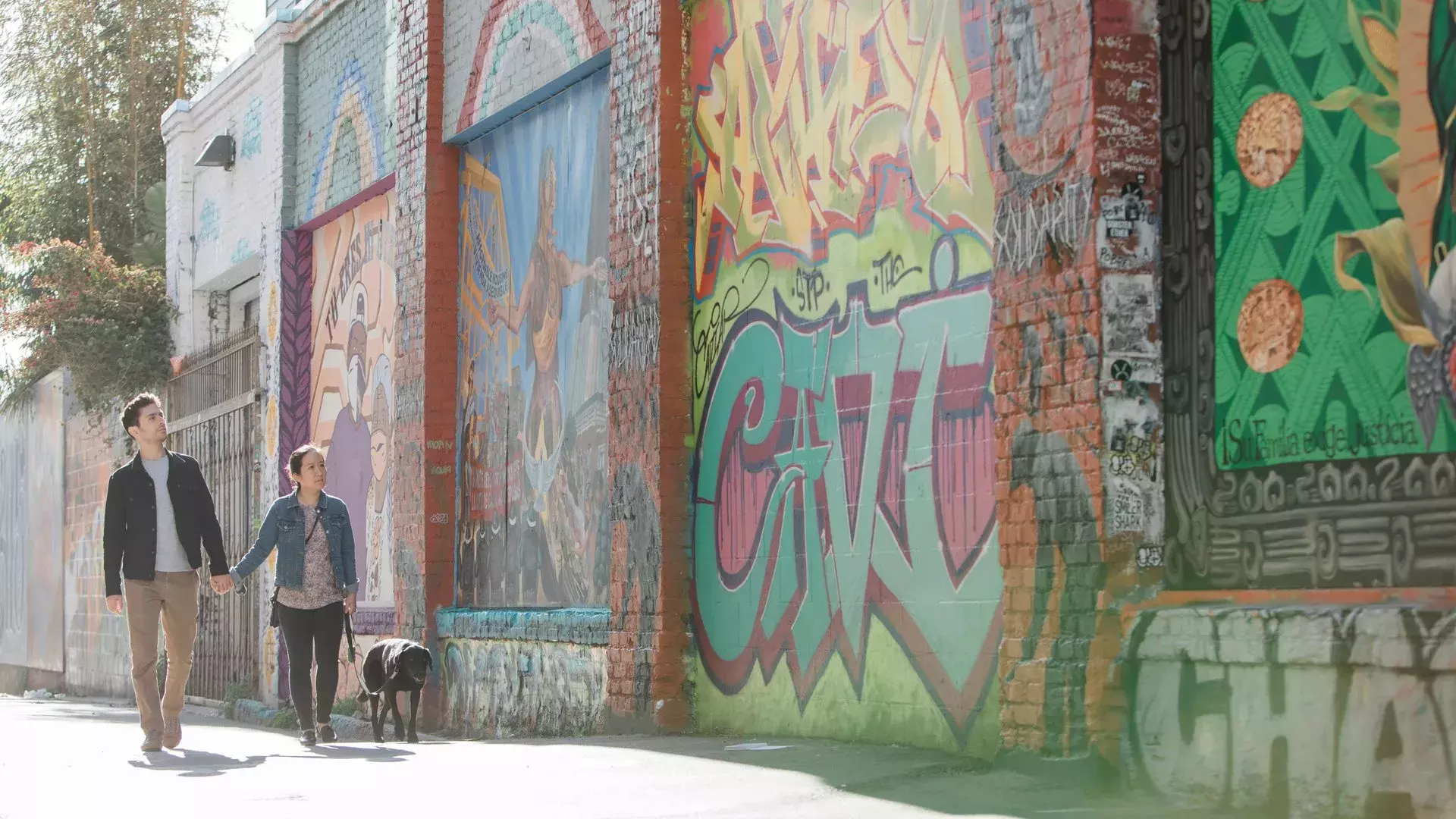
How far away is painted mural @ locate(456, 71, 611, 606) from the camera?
11.9 metres

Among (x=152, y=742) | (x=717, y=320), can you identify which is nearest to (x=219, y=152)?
(x=152, y=742)

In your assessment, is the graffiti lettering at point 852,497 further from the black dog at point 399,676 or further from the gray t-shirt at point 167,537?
the gray t-shirt at point 167,537

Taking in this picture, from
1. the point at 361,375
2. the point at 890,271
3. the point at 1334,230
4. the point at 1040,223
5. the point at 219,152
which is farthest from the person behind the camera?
the point at 219,152

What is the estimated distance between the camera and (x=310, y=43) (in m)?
A: 17.5

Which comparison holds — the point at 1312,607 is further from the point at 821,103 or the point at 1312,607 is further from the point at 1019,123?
the point at 821,103

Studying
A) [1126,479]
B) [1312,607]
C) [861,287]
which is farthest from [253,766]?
[1312,607]

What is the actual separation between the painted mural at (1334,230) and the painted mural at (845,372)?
1.43 metres

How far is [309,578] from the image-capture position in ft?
35.6

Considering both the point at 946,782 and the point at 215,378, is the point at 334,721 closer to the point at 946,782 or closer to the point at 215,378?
the point at 215,378

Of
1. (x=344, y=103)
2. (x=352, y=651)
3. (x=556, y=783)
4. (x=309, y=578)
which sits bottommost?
(x=556, y=783)

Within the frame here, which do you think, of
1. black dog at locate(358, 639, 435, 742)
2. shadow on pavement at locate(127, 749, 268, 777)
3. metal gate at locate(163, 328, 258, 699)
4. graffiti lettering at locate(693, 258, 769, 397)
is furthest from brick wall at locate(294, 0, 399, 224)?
shadow on pavement at locate(127, 749, 268, 777)

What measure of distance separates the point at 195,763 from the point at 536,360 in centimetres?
424

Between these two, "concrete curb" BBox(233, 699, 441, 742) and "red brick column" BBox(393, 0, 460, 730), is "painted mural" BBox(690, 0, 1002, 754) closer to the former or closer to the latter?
"red brick column" BBox(393, 0, 460, 730)

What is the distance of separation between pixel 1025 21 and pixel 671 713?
4726 millimetres
